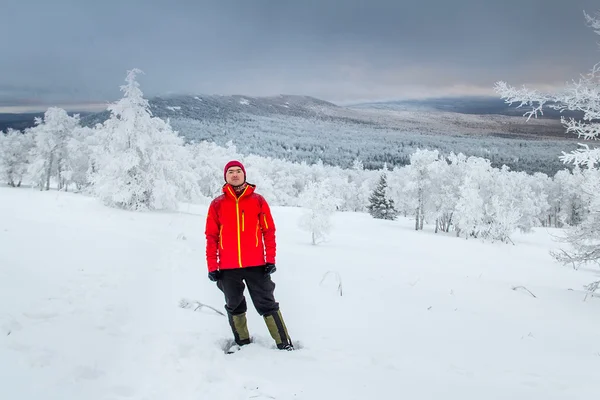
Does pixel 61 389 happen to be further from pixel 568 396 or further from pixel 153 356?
pixel 568 396

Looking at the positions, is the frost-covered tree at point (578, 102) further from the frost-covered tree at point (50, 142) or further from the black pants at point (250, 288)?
the frost-covered tree at point (50, 142)

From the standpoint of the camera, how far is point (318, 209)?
29344 mm

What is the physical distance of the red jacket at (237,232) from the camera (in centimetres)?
453

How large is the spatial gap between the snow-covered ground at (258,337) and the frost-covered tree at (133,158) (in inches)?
486

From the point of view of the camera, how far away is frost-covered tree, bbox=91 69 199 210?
21.6 meters

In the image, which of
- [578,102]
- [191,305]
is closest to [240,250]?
[191,305]

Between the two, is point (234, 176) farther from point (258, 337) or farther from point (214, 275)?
point (258, 337)

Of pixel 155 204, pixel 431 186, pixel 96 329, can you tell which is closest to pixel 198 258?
pixel 96 329

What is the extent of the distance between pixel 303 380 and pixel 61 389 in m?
2.19

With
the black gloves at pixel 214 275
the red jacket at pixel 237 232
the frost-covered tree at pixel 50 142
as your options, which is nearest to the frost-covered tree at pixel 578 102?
the red jacket at pixel 237 232

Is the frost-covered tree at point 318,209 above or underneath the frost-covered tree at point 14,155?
underneath

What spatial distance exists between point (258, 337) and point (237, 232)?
60.5 inches

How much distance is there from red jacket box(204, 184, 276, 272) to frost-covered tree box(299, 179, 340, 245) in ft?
77.9

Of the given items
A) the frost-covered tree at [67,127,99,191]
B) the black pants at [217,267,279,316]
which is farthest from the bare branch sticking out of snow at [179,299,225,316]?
the frost-covered tree at [67,127,99,191]
